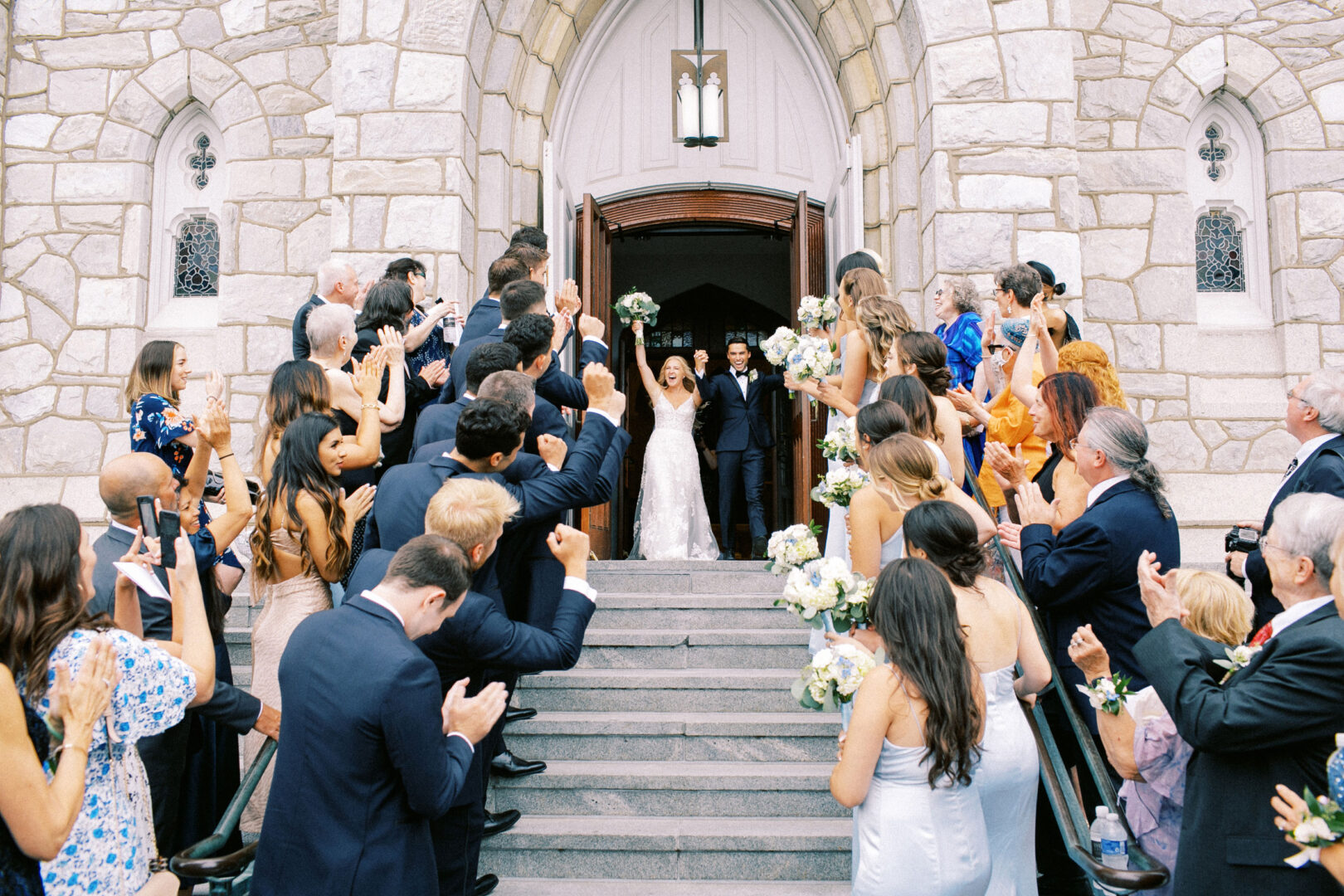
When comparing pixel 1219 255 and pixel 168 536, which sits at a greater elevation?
pixel 1219 255

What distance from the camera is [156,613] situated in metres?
3.34

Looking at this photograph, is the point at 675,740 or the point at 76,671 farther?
the point at 675,740

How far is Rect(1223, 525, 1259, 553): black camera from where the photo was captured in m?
3.59

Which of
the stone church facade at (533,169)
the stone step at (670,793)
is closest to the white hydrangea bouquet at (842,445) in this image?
the stone step at (670,793)

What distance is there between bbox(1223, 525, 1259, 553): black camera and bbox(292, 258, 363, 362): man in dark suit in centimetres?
409

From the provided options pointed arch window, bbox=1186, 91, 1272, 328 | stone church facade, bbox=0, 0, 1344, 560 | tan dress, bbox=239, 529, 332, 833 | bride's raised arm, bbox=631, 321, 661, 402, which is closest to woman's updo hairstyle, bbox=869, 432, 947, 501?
tan dress, bbox=239, 529, 332, 833

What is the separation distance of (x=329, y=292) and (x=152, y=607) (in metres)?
2.29

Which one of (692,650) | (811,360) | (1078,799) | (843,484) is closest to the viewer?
(1078,799)

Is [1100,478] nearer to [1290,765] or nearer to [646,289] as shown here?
[1290,765]

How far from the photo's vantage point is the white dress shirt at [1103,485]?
135 inches

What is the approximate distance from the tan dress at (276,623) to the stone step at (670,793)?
3.26 ft

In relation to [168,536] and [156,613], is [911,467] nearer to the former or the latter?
[168,536]

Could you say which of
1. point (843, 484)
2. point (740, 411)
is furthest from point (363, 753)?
point (740, 411)

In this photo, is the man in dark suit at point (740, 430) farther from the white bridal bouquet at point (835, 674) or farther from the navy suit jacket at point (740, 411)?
the white bridal bouquet at point (835, 674)
